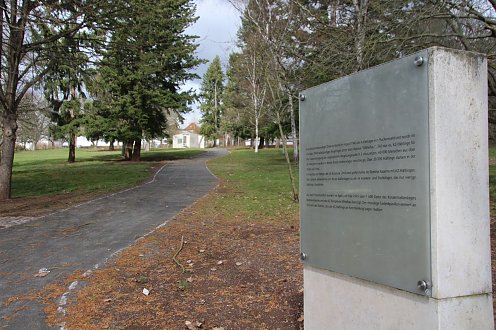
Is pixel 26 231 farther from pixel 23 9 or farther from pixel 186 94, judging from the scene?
pixel 186 94

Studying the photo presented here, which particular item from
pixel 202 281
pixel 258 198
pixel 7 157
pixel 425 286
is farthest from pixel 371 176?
pixel 7 157

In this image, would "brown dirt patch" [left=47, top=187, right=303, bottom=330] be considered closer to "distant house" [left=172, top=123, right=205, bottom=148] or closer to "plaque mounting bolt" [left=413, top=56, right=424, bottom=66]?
"plaque mounting bolt" [left=413, top=56, right=424, bottom=66]

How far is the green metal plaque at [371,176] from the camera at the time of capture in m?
2.63

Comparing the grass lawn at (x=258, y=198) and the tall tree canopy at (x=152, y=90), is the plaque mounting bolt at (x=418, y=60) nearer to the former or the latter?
the grass lawn at (x=258, y=198)

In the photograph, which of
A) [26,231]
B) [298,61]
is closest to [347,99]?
[26,231]

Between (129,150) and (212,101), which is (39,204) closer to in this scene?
(129,150)

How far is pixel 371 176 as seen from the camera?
9.57ft

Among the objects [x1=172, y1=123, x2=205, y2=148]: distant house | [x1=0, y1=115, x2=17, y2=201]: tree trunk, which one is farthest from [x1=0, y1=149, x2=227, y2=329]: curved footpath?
[x1=172, y1=123, x2=205, y2=148]: distant house

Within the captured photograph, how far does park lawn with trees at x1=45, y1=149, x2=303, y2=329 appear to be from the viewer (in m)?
4.59

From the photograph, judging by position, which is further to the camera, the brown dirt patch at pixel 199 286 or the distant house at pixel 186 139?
the distant house at pixel 186 139

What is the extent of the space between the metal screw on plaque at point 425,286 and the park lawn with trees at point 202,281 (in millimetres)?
2030

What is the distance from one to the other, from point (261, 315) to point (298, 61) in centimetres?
1000

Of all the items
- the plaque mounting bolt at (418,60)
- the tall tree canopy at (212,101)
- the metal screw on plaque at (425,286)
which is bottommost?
the metal screw on plaque at (425,286)

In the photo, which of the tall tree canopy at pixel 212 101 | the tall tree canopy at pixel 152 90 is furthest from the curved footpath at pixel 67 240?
the tall tree canopy at pixel 212 101
